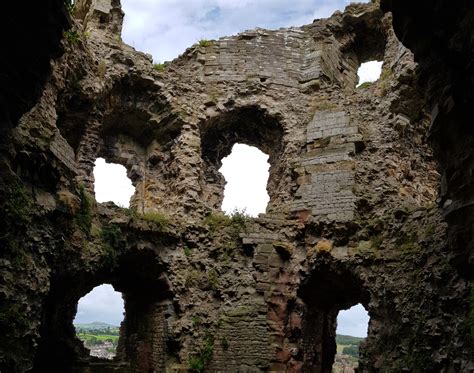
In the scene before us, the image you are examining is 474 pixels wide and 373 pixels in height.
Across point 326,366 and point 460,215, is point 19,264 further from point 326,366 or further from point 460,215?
point 326,366

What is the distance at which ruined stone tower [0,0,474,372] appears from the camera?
21.5ft

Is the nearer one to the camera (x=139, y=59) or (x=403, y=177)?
(x=403, y=177)

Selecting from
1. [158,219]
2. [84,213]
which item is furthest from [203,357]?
[84,213]

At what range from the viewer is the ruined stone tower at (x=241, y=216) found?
6.55 metres

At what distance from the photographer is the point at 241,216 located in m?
11.9

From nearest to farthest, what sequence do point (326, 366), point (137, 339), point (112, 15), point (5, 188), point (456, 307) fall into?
1. point (5, 188)
2. point (456, 307)
3. point (137, 339)
4. point (326, 366)
5. point (112, 15)

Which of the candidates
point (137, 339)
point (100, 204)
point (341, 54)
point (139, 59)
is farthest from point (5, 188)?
point (341, 54)

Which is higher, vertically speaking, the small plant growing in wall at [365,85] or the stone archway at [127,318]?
the small plant growing in wall at [365,85]

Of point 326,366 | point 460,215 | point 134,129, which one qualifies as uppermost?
point 134,129

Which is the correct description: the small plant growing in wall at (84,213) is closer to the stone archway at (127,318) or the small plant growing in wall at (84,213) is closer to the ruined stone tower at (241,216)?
the ruined stone tower at (241,216)

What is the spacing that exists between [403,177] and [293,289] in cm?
371

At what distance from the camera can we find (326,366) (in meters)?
12.9

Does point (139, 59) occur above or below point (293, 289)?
above

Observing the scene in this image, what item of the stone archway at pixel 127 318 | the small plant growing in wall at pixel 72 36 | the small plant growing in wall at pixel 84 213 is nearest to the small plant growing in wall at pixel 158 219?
the stone archway at pixel 127 318
